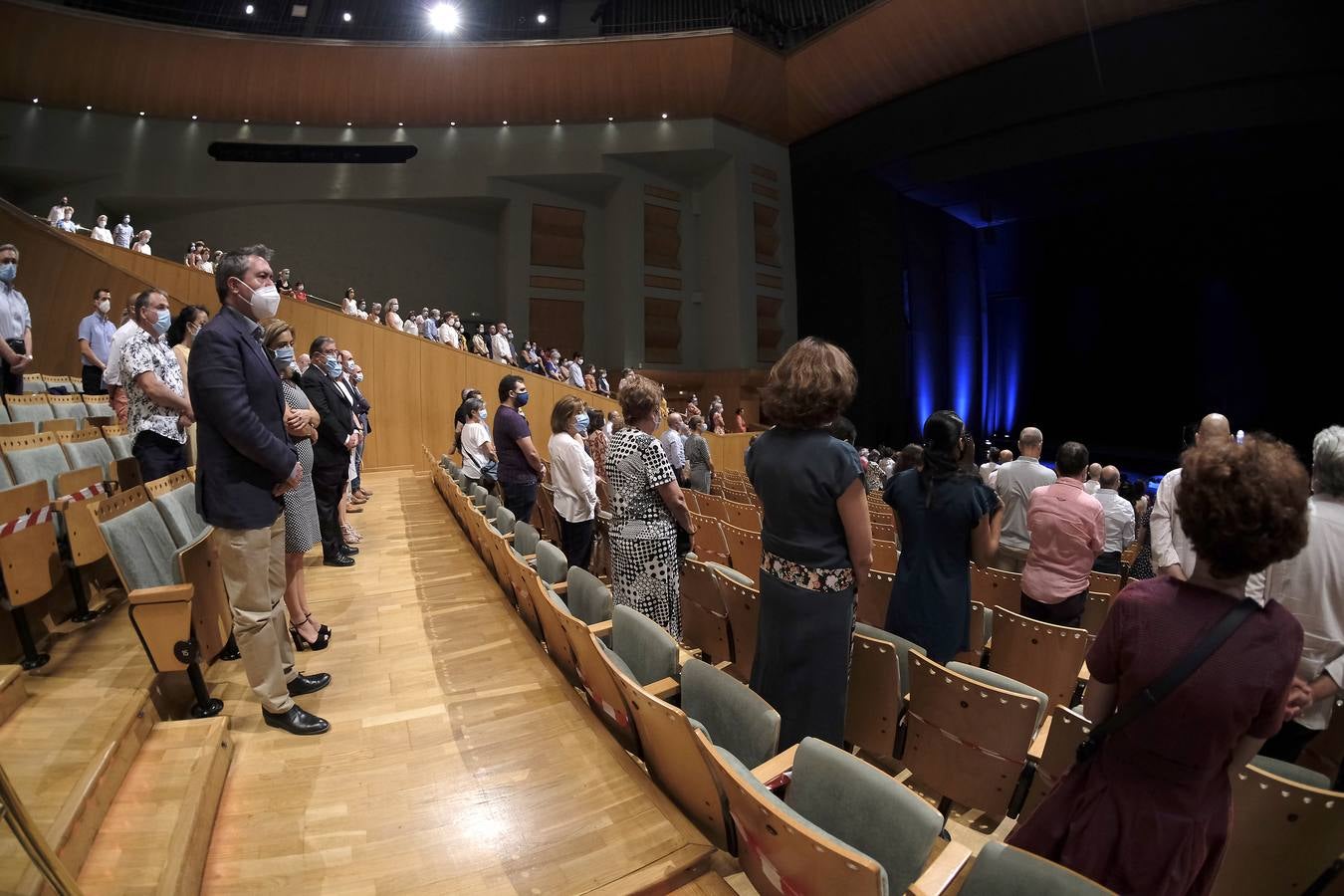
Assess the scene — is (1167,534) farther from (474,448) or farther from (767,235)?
(767,235)

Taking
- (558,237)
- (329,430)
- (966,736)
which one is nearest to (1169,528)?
(966,736)

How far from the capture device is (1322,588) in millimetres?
1755

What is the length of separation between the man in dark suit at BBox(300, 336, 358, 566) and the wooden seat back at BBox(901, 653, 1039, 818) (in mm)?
3108

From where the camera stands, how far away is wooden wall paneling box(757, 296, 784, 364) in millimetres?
14836

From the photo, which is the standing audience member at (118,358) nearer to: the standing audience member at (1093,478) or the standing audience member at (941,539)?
the standing audience member at (941,539)

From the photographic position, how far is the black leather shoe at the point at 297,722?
83.0 inches

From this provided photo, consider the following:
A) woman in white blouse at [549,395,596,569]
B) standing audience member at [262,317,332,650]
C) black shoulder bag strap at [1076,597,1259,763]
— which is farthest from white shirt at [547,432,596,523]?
black shoulder bag strap at [1076,597,1259,763]

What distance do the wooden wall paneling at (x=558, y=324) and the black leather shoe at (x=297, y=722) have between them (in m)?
12.9

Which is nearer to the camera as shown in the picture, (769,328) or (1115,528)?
(1115,528)

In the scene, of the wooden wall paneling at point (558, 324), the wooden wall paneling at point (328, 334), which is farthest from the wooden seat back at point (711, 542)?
the wooden wall paneling at point (558, 324)

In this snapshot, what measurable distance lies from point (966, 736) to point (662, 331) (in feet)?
44.5

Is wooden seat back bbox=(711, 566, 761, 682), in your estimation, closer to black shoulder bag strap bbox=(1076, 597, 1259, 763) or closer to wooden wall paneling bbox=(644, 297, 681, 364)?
black shoulder bag strap bbox=(1076, 597, 1259, 763)

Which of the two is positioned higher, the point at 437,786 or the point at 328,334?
the point at 328,334

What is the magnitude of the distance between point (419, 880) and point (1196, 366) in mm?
14179
